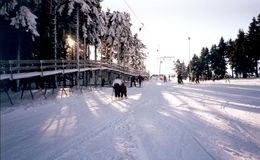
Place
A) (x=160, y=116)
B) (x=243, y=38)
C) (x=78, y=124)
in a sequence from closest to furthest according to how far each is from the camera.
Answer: (x=78, y=124) < (x=160, y=116) < (x=243, y=38)

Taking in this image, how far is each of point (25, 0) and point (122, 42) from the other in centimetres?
2572

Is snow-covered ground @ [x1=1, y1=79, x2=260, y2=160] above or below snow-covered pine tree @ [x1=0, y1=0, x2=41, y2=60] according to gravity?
below

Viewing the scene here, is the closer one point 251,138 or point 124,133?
point 251,138

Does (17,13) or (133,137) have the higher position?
(17,13)

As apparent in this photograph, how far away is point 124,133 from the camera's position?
5703 mm

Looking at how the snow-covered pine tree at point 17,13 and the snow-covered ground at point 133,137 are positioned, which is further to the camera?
the snow-covered pine tree at point 17,13

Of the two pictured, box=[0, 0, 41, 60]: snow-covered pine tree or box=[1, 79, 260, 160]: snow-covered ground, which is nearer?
box=[1, 79, 260, 160]: snow-covered ground

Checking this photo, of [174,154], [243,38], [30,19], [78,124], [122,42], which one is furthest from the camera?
[243,38]

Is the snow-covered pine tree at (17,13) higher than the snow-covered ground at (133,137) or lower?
higher

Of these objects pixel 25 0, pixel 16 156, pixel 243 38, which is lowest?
Answer: pixel 16 156

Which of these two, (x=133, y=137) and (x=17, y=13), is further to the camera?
(x=17, y=13)

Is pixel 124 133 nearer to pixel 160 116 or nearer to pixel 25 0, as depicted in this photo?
pixel 160 116

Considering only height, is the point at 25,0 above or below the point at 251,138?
above

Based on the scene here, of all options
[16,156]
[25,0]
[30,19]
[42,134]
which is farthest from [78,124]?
[25,0]
